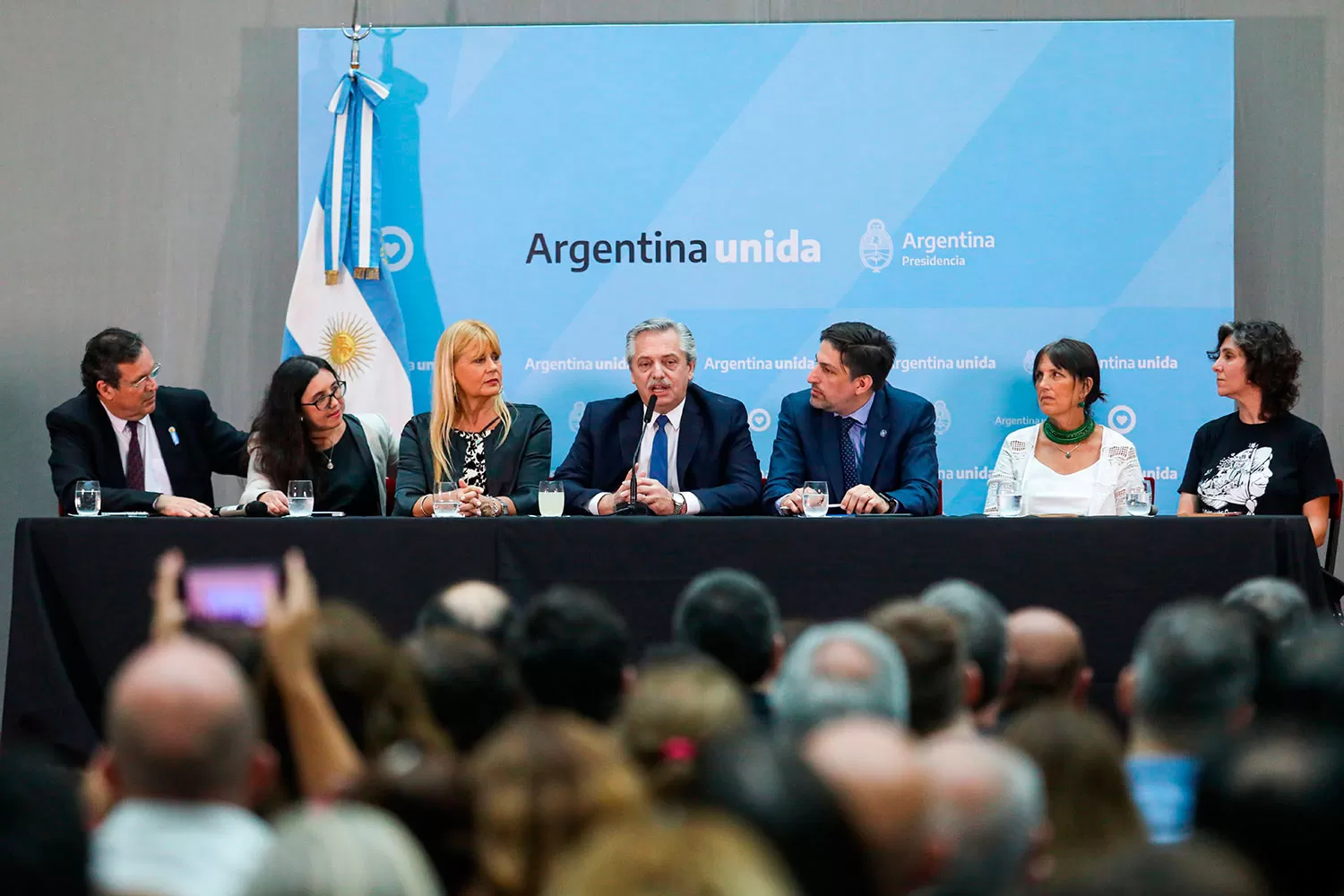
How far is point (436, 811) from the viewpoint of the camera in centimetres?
117

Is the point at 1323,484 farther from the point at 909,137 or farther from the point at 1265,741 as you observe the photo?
the point at 1265,741

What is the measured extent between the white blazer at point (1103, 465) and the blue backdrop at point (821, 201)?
54 centimetres

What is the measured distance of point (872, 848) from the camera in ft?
3.53

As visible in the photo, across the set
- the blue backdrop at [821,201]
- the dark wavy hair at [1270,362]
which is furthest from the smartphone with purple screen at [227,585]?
the dark wavy hair at [1270,362]

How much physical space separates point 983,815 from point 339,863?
532 mm

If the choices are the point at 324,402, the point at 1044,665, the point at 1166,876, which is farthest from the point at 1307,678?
the point at 324,402

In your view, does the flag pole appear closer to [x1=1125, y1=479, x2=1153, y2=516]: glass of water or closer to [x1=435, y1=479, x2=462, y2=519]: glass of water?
[x1=435, y1=479, x2=462, y2=519]: glass of water

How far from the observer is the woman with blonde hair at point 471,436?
4062mm

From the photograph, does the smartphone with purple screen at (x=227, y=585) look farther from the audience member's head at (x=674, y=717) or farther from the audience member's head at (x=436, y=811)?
the audience member's head at (x=436, y=811)

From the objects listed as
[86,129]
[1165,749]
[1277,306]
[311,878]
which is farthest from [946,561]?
[86,129]

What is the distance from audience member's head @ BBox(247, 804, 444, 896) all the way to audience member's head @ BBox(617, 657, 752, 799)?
16.1 inches

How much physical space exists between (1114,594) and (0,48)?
16.0ft

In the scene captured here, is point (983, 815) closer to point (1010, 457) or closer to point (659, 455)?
point (659, 455)

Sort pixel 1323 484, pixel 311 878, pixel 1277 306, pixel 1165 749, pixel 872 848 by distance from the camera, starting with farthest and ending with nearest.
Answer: pixel 1277 306, pixel 1323 484, pixel 1165 749, pixel 872 848, pixel 311 878
